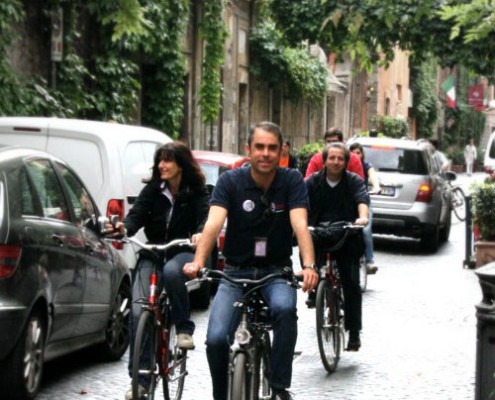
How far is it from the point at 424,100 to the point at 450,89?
8.06ft

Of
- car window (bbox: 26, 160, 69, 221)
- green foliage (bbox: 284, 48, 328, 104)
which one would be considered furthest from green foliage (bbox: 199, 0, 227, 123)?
car window (bbox: 26, 160, 69, 221)

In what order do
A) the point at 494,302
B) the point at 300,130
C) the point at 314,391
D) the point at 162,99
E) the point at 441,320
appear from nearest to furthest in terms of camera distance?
the point at 494,302 < the point at 314,391 < the point at 441,320 < the point at 162,99 < the point at 300,130

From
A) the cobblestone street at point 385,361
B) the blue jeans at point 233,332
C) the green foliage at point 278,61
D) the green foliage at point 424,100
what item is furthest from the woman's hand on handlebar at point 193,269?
the green foliage at point 424,100

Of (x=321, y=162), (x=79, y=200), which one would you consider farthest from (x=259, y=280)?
(x=321, y=162)

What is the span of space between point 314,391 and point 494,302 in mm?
2658

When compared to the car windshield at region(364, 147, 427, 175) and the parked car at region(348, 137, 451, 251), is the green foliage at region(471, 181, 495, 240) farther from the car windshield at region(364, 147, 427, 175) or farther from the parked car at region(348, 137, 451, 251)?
the car windshield at region(364, 147, 427, 175)

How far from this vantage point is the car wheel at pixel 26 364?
8297 millimetres

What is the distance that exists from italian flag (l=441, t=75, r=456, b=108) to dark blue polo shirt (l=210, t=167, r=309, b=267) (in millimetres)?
59144

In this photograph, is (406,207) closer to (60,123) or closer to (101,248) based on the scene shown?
(60,123)

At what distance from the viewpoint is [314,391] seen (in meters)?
9.66

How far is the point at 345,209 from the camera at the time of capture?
11.3 m

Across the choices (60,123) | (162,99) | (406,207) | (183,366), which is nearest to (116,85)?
(162,99)

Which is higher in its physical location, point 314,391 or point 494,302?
point 494,302

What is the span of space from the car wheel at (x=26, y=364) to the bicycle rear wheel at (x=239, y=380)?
187 cm
